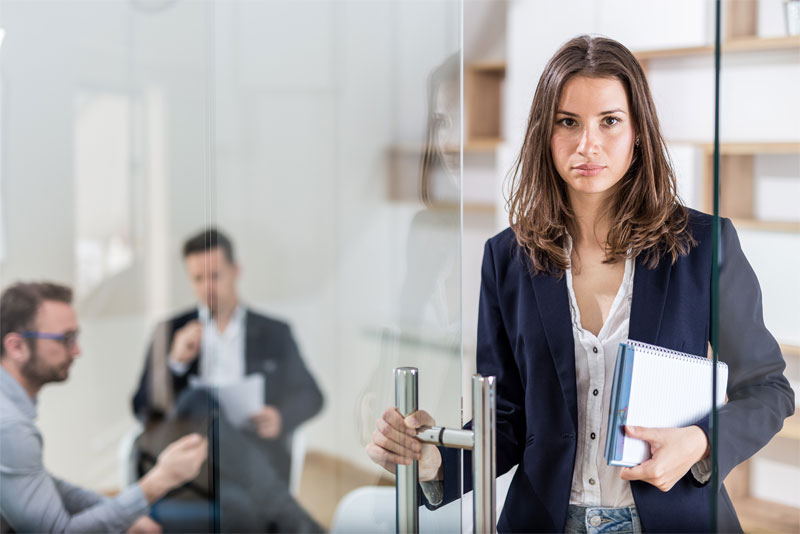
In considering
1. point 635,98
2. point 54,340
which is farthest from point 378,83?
point 54,340

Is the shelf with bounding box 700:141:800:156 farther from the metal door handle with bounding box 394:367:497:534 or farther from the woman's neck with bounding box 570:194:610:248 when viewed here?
the metal door handle with bounding box 394:367:497:534

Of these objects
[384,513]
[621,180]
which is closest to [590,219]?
[621,180]

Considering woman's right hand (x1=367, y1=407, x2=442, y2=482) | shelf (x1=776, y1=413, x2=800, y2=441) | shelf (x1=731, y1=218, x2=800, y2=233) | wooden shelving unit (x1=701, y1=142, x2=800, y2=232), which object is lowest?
woman's right hand (x1=367, y1=407, x2=442, y2=482)

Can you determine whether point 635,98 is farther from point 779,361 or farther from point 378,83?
point 378,83

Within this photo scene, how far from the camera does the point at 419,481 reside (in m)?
0.84

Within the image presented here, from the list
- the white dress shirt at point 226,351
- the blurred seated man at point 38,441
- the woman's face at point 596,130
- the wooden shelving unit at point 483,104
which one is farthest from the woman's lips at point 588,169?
the wooden shelving unit at point 483,104

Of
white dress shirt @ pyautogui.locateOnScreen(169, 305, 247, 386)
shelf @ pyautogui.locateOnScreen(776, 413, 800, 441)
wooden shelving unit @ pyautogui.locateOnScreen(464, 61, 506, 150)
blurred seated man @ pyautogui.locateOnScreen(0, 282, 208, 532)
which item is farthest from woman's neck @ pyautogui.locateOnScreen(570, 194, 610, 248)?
wooden shelving unit @ pyautogui.locateOnScreen(464, 61, 506, 150)

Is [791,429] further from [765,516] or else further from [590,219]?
[590,219]

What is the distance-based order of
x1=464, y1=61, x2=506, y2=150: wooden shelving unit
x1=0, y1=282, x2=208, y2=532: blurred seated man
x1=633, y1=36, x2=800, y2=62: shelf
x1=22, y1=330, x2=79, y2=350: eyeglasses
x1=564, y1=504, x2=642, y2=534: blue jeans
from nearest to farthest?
x1=633, y1=36, x2=800, y2=62: shelf → x1=564, y1=504, x2=642, y2=534: blue jeans → x1=0, y1=282, x2=208, y2=532: blurred seated man → x1=22, y1=330, x2=79, y2=350: eyeglasses → x1=464, y1=61, x2=506, y2=150: wooden shelving unit

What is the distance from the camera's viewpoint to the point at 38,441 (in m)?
1.45

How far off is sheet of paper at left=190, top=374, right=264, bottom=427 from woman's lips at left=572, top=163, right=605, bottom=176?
39.5 inches

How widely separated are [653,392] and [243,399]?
41.6 inches

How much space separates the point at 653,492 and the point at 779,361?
17 cm

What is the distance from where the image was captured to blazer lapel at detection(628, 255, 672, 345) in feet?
2.56
